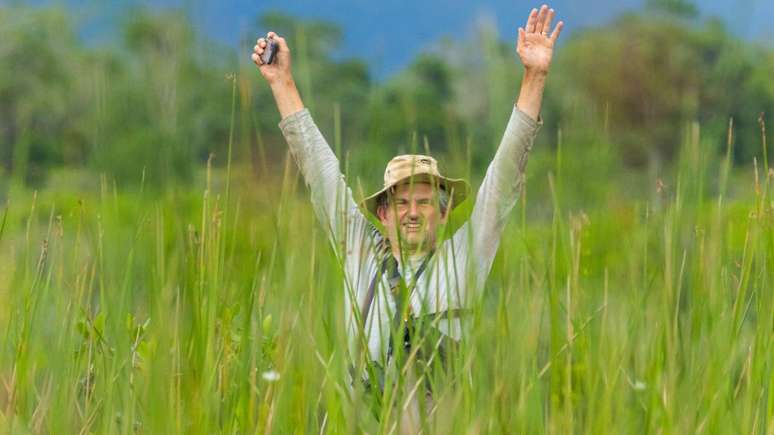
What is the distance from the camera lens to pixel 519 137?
2186 millimetres

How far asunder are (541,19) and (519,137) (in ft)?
1.11

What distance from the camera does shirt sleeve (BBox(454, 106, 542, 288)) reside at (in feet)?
7.07

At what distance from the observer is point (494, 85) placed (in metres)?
1.48

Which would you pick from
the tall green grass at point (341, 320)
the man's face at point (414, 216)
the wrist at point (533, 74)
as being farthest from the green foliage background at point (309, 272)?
the wrist at point (533, 74)

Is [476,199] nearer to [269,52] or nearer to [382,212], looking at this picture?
[382,212]

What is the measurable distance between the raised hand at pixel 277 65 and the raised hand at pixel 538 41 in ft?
1.61

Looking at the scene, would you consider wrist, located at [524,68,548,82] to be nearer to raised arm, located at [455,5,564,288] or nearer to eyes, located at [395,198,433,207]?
raised arm, located at [455,5,564,288]

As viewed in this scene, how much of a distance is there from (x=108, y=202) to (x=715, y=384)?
90 centimetres

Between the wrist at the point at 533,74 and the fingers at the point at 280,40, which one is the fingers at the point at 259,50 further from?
the wrist at the point at 533,74

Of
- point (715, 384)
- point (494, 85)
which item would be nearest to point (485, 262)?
point (715, 384)

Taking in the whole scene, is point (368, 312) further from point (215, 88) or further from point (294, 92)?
point (215, 88)

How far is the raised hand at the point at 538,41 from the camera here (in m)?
2.28

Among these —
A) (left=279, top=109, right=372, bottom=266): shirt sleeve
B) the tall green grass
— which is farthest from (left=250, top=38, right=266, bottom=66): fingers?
the tall green grass

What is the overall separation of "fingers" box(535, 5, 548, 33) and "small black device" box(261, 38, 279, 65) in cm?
55
